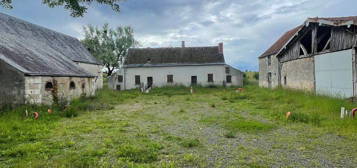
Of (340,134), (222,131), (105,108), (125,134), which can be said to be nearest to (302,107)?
(340,134)

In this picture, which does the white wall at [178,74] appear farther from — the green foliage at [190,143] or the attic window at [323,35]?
the green foliage at [190,143]

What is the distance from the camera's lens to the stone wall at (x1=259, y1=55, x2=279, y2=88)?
17703 mm

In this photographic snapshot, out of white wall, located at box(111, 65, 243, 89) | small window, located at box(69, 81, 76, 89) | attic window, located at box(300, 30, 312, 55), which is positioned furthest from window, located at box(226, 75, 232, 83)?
small window, located at box(69, 81, 76, 89)

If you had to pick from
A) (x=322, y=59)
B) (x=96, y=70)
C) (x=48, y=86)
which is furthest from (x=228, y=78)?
(x=48, y=86)

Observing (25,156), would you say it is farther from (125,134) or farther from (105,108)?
(105,108)

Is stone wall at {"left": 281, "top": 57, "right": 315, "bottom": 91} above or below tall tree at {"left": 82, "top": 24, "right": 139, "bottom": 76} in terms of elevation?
below

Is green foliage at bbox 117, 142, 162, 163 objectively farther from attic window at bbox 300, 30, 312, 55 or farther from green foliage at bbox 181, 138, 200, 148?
Result: attic window at bbox 300, 30, 312, 55

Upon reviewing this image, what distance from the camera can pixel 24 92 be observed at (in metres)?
9.03

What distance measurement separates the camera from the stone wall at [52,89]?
9242 mm

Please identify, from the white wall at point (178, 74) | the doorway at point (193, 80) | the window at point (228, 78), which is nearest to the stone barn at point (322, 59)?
the window at point (228, 78)

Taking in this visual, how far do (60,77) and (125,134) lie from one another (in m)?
7.61

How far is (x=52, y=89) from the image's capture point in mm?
10438

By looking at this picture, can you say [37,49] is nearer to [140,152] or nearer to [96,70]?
[96,70]

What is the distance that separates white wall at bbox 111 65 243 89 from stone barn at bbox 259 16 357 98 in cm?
789
